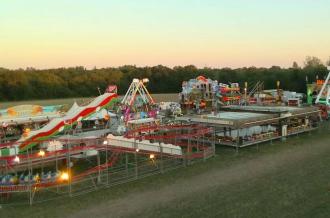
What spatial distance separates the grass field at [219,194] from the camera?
1383cm

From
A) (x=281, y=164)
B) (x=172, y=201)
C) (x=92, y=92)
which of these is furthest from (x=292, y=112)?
(x=92, y=92)

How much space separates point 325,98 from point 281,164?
24332mm

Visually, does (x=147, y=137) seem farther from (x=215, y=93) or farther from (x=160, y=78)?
(x=160, y=78)

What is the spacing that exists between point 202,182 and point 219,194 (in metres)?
1.94

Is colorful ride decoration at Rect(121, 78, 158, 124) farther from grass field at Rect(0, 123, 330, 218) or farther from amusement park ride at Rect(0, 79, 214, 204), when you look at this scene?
→ grass field at Rect(0, 123, 330, 218)

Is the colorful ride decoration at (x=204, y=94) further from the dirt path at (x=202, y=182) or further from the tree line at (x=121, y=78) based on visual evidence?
the tree line at (x=121, y=78)

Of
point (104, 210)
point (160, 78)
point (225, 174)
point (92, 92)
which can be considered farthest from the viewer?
point (160, 78)

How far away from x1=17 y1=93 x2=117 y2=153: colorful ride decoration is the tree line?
61232 millimetres

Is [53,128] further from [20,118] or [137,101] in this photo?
[137,101]

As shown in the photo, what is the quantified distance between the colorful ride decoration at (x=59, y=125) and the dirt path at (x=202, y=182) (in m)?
7.00

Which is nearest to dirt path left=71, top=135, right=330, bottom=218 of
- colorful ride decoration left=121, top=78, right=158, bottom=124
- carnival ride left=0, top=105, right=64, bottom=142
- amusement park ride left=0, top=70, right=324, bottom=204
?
amusement park ride left=0, top=70, right=324, bottom=204

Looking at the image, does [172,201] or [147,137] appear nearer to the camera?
[172,201]

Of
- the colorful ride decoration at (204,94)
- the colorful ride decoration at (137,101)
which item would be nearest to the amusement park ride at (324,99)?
the colorful ride decoration at (204,94)

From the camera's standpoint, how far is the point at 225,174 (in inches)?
740
